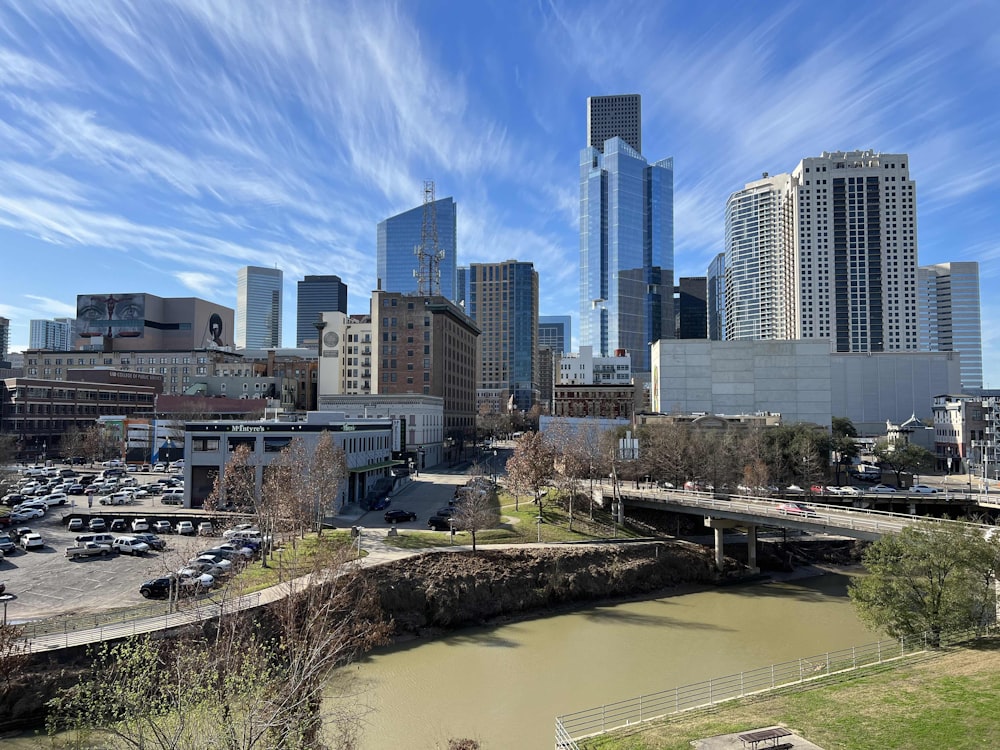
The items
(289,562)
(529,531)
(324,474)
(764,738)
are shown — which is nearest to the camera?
(764,738)

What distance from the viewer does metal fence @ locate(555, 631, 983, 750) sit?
→ 23156 millimetres

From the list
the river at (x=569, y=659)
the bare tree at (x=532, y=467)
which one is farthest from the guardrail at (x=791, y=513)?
the bare tree at (x=532, y=467)

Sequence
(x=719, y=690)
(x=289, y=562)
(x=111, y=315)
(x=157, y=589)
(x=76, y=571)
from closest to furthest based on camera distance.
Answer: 1. (x=719, y=690)
2. (x=157, y=589)
3. (x=289, y=562)
4. (x=76, y=571)
5. (x=111, y=315)

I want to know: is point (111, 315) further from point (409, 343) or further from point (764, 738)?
point (764, 738)

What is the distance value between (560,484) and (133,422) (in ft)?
236

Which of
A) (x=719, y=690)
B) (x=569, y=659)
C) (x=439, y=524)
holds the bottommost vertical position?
(x=569, y=659)

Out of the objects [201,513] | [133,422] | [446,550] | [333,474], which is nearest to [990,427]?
[446,550]

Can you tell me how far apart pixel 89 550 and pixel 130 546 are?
→ 7.96 ft

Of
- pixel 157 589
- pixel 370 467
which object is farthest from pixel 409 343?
pixel 157 589

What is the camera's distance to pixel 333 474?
48.5m

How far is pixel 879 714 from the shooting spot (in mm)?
18938

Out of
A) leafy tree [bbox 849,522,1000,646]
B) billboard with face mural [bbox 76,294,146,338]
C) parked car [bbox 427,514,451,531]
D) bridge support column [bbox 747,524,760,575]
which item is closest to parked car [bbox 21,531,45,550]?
parked car [bbox 427,514,451,531]

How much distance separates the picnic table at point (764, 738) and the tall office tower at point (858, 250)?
7263 inches

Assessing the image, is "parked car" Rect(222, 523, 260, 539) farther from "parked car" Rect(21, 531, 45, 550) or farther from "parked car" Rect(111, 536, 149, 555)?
"parked car" Rect(21, 531, 45, 550)
